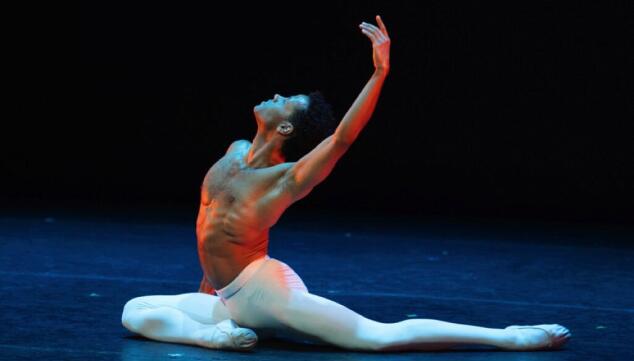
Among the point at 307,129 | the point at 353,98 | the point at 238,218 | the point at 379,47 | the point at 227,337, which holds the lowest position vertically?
the point at 227,337

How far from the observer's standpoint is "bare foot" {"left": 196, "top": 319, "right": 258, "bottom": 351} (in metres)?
3.88

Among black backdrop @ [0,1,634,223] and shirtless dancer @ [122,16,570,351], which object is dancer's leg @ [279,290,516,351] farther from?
black backdrop @ [0,1,634,223]

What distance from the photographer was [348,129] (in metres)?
3.79

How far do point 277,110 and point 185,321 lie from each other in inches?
30.1

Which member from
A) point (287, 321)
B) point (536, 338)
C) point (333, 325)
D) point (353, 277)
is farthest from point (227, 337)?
point (353, 277)

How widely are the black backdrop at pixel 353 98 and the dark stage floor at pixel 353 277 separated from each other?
457 millimetres

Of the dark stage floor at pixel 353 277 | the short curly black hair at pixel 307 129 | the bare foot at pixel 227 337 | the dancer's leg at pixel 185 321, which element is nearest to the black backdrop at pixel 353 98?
the dark stage floor at pixel 353 277

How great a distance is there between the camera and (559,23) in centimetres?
819

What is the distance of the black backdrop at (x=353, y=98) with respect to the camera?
27.1ft

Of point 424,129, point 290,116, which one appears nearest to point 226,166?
point 290,116

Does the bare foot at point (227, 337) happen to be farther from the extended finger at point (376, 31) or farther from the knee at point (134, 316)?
the extended finger at point (376, 31)

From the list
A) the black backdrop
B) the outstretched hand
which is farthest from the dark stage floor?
the outstretched hand

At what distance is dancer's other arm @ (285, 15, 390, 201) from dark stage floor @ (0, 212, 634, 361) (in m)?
0.56

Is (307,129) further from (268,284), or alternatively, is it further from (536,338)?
(536,338)
